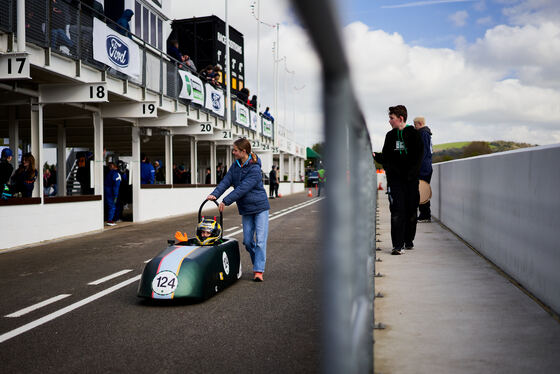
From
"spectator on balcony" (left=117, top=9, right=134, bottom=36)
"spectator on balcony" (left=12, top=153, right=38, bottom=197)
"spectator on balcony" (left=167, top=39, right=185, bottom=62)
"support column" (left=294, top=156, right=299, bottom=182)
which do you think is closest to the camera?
"spectator on balcony" (left=12, top=153, right=38, bottom=197)

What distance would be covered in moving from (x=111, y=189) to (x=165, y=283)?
12.0m

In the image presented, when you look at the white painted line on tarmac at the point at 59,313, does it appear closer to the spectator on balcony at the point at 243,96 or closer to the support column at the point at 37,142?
the support column at the point at 37,142

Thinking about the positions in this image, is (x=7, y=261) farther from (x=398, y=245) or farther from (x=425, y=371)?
(x=425, y=371)

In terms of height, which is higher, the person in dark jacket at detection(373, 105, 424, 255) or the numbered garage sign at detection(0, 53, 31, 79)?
the numbered garage sign at detection(0, 53, 31, 79)

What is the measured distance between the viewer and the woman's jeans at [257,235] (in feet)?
24.1

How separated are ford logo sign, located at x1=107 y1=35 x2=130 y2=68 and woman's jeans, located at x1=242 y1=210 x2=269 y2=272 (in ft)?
30.0

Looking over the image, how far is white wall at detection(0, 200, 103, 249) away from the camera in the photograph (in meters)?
12.0

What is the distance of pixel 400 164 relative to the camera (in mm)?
8250

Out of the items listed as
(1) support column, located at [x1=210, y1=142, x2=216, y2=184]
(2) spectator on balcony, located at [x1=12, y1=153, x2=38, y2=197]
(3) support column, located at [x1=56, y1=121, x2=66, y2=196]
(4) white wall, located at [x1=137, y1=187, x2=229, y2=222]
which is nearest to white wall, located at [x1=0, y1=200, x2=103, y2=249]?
(2) spectator on balcony, located at [x1=12, y1=153, x2=38, y2=197]

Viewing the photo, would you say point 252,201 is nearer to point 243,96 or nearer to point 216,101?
point 216,101

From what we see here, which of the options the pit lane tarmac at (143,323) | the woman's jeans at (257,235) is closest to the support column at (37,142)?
the pit lane tarmac at (143,323)

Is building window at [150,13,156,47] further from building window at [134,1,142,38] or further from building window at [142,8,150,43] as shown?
building window at [134,1,142,38]

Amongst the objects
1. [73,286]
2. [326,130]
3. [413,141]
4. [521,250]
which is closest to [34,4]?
[73,286]

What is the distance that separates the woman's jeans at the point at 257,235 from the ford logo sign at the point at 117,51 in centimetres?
915
